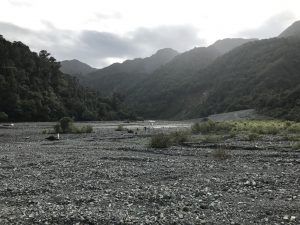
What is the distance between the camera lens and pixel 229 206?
532 inches

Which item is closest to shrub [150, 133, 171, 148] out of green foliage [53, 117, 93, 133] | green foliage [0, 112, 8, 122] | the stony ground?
A: the stony ground

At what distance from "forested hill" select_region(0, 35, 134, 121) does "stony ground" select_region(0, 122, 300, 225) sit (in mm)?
84430

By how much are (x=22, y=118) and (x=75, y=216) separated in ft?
340

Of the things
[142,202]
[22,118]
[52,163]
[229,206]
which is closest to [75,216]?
[142,202]

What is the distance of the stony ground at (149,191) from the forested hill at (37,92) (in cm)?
8443

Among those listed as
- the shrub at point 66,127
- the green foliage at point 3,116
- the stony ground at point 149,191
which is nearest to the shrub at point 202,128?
the shrub at point 66,127

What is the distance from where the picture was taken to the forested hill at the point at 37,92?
11156cm

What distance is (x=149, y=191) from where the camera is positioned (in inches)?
620

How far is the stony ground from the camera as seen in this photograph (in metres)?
12.3

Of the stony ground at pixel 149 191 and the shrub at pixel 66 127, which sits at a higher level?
the shrub at pixel 66 127

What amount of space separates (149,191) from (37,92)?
114m

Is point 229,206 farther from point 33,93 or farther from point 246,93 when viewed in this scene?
point 246,93

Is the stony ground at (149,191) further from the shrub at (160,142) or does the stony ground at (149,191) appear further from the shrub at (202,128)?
the shrub at (202,128)

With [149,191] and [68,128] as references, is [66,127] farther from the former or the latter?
[149,191]
